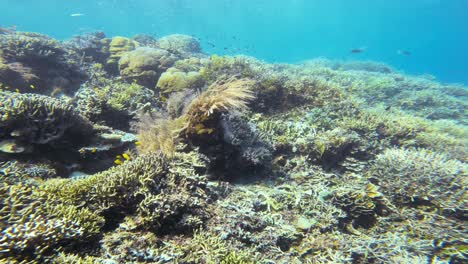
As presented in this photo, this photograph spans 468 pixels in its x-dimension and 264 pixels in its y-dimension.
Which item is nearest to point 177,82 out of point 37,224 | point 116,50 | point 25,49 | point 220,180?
point 220,180

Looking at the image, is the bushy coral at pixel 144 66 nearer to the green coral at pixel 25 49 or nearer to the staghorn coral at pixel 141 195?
the green coral at pixel 25 49

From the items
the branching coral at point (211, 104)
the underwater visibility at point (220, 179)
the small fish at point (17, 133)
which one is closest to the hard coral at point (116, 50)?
the underwater visibility at point (220, 179)

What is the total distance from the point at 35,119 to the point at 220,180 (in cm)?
362

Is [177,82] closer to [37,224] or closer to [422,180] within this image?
[37,224]

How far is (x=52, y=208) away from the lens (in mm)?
2752

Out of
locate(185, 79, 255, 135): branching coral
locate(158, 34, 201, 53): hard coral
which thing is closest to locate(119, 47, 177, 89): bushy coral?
locate(185, 79, 255, 135): branching coral

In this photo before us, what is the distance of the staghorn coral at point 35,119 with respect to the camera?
13.6 ft

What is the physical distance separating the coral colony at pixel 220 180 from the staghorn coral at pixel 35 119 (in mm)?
22

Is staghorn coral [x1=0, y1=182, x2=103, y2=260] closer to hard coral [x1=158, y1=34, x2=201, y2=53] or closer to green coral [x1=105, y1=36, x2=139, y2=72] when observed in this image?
green coral [x1=105, y1=36, x2=139, y2=72]

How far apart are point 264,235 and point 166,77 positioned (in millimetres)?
6003

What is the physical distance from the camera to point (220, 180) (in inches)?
184

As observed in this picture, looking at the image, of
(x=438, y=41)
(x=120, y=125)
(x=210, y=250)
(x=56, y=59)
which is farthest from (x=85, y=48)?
(x=438, y=41)

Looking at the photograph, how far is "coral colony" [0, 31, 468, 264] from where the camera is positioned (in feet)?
9.18

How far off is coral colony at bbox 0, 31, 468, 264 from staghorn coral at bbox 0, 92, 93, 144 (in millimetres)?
22
